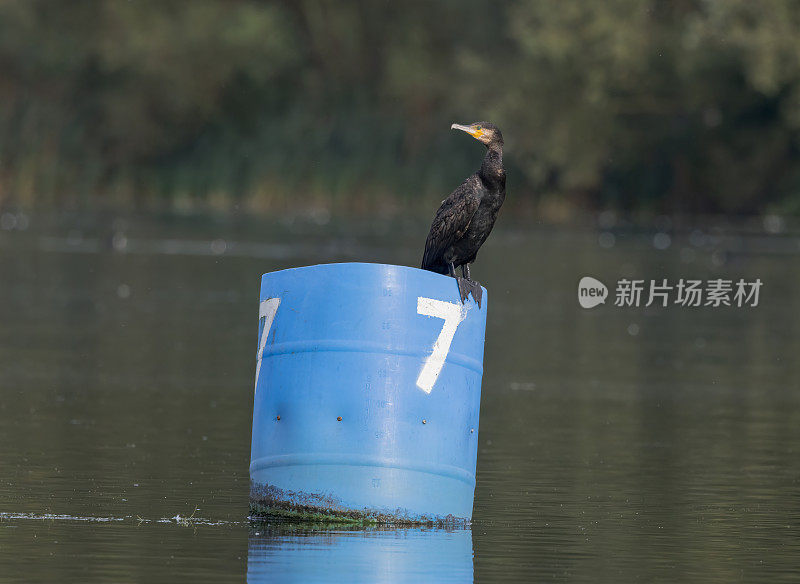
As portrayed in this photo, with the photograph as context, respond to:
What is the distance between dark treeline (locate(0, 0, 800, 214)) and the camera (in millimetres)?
62250

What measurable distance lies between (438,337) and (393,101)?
6716cm

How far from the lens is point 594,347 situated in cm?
2336

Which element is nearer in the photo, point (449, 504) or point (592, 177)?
point (449, 504)

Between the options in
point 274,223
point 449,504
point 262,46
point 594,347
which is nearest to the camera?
point 449,504

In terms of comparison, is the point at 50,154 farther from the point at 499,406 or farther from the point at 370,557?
the point at 370,557

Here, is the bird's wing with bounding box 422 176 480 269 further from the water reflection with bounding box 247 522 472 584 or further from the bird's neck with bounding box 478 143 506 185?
the water reflection with bounding box 247 522 472 584

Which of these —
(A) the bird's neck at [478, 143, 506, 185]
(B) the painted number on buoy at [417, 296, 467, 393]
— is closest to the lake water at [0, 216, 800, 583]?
(B) the painted number on buoy at [417, 296, 467, 393]

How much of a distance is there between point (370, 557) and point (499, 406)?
753 cm

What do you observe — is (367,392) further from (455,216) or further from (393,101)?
(393,101)

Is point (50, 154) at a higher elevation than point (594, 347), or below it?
higher

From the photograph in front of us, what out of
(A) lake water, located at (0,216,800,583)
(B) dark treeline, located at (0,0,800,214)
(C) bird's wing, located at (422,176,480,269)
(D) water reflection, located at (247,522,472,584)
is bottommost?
(D) water reflection, located at (247,522,472,584)

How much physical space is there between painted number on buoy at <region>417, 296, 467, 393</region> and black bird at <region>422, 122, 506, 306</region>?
2.80 feet

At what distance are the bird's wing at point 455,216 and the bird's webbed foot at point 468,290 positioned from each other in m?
0.90

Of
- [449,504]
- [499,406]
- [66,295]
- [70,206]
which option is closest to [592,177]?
[70,206]
